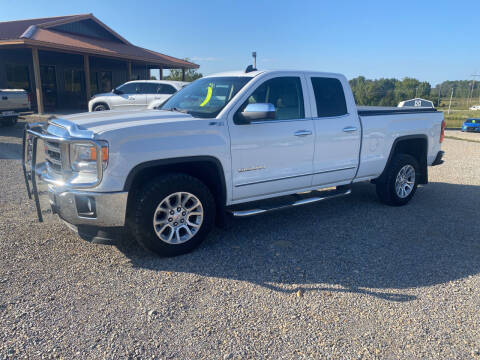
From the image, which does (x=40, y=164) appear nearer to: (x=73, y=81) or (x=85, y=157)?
(x=85, y=157)

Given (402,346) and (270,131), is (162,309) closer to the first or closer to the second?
(402,346)

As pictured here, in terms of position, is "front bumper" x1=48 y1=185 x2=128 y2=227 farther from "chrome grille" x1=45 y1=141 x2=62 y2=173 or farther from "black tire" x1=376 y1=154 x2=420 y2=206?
"black tire" x1=376 y1=154 x2=420 y2=206

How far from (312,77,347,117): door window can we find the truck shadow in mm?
1499

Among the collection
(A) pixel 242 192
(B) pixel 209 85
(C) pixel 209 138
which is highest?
(B) pixel 209 85

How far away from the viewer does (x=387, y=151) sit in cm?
593

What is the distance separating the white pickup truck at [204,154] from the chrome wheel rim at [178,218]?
1 cm

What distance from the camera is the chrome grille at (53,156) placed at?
3959mm

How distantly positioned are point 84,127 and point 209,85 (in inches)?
71.9

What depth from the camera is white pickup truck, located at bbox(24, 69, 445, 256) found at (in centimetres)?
371

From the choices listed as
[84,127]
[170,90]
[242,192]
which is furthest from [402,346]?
[170,90]

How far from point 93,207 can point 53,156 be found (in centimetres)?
89

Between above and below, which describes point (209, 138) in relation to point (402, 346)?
above

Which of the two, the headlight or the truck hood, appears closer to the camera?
the headlight

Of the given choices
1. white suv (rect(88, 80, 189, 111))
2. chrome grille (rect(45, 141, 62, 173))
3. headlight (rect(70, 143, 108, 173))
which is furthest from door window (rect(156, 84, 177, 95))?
headlight (rect(70, 143, 108, 173))
